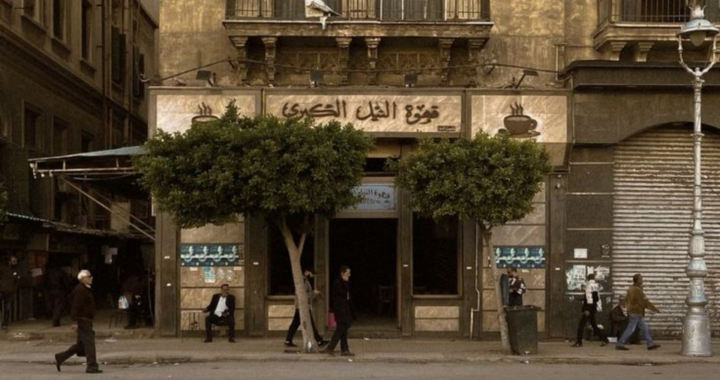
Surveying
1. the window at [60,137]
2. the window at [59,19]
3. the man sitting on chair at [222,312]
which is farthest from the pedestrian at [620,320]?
the window at [59,19]

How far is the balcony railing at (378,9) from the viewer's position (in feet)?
64.7

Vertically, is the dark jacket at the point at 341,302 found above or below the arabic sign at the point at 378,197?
below

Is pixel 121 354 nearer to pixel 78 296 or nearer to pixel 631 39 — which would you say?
pixel 78 296

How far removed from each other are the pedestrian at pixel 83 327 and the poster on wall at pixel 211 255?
15.9 feet

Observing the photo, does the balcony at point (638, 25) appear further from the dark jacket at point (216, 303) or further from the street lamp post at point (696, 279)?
the dark jacket at point (216, 303)

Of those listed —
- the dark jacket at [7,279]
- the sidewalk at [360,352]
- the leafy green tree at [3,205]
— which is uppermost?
the leafy green tree at [3,205]

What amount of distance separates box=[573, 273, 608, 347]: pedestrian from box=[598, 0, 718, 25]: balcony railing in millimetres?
5692

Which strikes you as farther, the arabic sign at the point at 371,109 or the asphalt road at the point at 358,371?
the arabic sign at the point at 371,109

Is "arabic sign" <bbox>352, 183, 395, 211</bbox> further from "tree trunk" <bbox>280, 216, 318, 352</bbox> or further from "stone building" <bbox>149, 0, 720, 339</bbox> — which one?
"tree trunk" <bbox>280, 216, 318, 352</bbox>

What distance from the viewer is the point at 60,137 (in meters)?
28.2

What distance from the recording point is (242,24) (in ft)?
63.3

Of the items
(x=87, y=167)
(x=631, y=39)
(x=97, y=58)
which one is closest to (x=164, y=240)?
(x=87, y=167)

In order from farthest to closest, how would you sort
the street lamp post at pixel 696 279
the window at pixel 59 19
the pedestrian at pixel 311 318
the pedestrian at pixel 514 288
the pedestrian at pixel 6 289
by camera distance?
the window at pixel 59 19 → the pedestrian at pixel 6 289 → the pedestrian at pixel 514 288 → the pedestrian at pixel 311 318 → the street lamp post at pixel 696 279

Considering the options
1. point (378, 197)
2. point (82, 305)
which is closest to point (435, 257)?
point (378, 197)
